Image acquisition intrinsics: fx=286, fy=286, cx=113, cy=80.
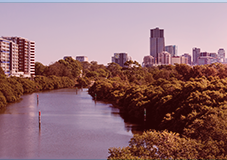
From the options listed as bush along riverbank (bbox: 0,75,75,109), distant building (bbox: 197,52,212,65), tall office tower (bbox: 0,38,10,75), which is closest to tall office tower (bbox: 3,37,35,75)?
tall office tower (bbox: 0,38,10,75)

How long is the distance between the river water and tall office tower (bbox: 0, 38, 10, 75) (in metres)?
49.2

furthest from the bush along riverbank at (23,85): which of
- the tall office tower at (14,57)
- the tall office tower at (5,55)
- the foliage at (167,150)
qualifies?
the foliage at (167,150)

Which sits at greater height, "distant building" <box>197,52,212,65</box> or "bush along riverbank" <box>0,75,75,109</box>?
"distant building" <box>197,52,212,65</box>

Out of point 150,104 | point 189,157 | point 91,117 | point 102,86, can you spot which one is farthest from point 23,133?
point 102,86

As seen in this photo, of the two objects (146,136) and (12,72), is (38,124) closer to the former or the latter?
(146,136)

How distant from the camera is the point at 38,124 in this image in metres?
31.2

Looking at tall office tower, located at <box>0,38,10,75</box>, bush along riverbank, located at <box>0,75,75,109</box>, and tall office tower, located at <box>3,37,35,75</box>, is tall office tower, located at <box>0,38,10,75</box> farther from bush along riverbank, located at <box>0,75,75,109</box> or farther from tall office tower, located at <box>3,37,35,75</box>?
bush along riverbank, located at <box>0,75,75,109</box>

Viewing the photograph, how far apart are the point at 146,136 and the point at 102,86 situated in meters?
48.1

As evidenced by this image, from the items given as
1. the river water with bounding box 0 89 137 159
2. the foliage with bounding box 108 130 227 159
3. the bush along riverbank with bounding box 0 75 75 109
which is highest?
the bush along riverbank with bounding box 0 75 75 109

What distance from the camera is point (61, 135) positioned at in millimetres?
26484

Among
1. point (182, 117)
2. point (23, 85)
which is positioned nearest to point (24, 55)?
point (23, 85)

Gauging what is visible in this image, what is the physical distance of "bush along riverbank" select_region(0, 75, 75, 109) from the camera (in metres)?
50.4

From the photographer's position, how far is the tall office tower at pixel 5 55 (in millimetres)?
84125

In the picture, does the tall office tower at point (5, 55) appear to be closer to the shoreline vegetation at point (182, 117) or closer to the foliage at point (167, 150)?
the shoreline vegetation at point (182, 117)
